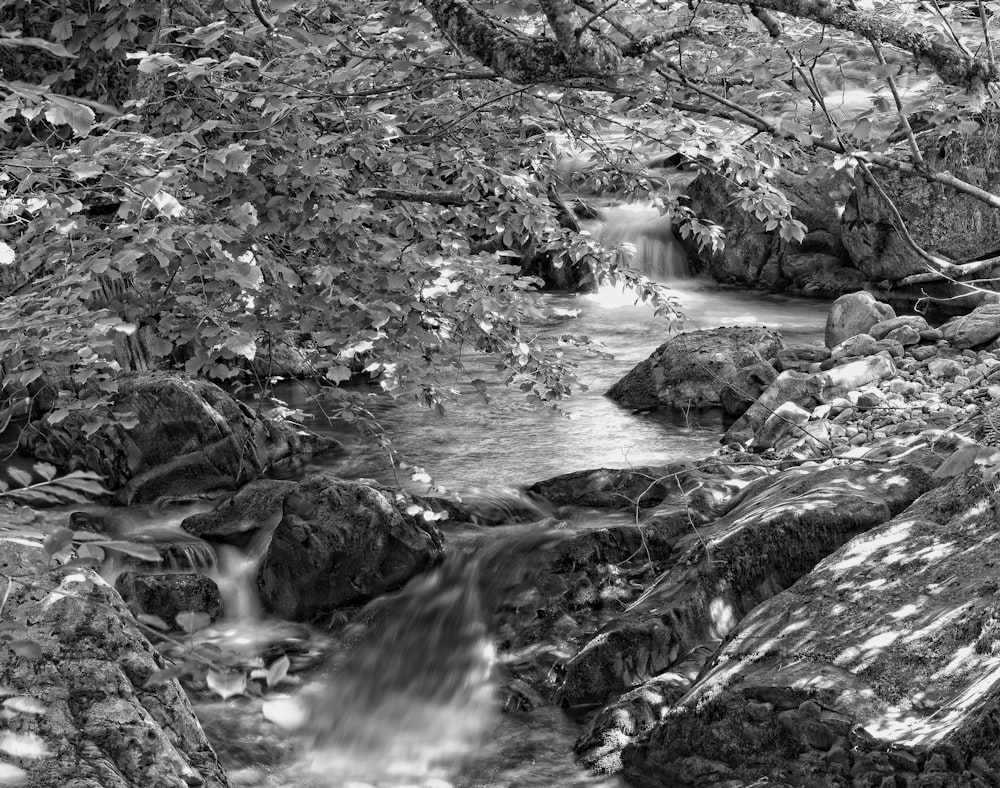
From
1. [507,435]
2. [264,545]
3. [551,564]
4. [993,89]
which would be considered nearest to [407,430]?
[507,435]

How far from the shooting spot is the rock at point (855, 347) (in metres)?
9.27

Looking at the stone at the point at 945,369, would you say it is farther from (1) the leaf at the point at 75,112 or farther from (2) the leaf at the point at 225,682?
(1) the leaf at the point at 75,112

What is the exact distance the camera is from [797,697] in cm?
359

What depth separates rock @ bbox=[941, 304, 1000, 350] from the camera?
8.91m

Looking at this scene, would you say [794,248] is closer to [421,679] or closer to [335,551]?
[335,551]

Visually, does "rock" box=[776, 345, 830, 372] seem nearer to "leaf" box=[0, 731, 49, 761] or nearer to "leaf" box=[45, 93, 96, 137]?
"leaf" box=[0, 731, 49, 761]

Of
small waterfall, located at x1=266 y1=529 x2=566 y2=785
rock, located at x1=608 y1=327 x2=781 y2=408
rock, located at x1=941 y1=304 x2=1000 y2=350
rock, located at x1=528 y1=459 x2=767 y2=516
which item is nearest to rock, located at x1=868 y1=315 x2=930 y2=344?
rock, located at x1=941 y1=304 x2=1000 y2=350

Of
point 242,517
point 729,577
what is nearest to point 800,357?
point 729,577

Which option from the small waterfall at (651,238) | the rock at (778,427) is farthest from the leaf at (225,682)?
the small waterfall at (651,238)

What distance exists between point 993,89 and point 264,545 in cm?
542

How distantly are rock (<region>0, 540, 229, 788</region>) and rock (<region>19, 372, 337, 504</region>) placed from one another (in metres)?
5.20

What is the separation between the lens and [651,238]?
15.6 m

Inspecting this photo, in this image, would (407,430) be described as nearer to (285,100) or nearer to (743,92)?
(285,100)

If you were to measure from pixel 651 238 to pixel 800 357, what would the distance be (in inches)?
245
